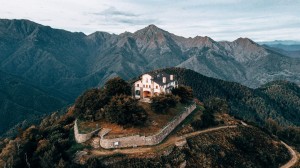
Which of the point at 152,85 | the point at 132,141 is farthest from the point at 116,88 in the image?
the point at 132,141

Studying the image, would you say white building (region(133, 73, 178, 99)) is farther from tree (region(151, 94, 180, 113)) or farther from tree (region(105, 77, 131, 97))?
tree (region(105, 77, 131, 97))

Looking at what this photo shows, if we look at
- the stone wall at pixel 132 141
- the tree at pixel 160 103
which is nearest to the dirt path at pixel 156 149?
the stone wall at pixel 132 141

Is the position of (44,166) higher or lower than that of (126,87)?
lower

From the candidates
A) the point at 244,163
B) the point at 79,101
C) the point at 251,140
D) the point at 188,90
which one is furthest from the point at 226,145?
the point at 79,101

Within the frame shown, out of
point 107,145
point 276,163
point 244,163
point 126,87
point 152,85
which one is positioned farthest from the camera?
point 152,85

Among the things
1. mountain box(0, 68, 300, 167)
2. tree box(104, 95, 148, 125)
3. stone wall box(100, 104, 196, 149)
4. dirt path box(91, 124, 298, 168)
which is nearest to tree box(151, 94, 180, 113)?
tree box(104, 95, 148, 125)

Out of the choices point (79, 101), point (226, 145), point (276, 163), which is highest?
point (79, 101)

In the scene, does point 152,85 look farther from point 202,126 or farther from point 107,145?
point 107,145
